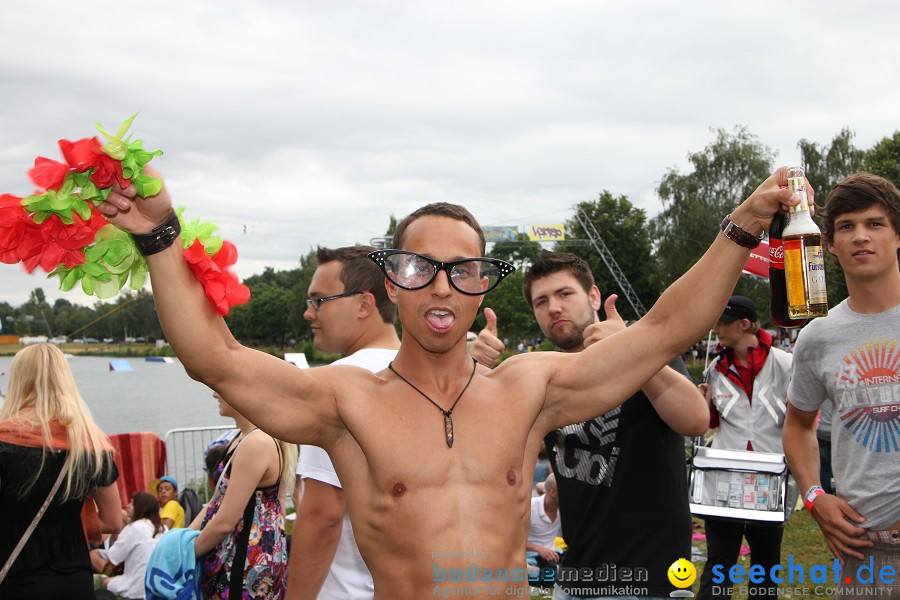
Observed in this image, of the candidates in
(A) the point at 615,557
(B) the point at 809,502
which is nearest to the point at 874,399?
(B) the point at 809,502

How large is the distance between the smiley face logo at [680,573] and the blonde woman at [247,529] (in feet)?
6.49

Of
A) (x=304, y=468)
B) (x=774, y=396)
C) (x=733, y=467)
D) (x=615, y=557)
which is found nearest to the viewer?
(x=304, y=468)

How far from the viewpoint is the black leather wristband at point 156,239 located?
194 centimetres

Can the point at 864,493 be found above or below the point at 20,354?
below

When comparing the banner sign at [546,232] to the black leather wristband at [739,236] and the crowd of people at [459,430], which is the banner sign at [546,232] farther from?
the black leather wristband at [739,236]

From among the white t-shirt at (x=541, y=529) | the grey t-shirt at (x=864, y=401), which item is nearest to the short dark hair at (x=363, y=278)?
the grey t-shirt at (x=864, y=401)

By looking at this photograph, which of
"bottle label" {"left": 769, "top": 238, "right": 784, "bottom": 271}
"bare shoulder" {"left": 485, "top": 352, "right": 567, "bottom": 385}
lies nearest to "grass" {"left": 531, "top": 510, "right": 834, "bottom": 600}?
"bottle label" {"left": 769, "top": 238, "right": 784, "bottom": 271}

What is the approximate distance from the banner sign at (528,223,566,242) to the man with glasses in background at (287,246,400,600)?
184 ft

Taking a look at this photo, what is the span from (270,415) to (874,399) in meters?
2.58

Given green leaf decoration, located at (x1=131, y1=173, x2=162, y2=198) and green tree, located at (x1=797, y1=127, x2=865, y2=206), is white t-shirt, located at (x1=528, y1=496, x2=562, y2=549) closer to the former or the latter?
green leaf decoration, located at (x1=131, y1=173, x2=162, y2=198)

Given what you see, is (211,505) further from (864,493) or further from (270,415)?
(864,493)

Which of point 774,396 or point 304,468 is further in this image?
point 774,396

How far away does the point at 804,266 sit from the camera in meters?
2.56

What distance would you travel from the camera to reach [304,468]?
3.06 metres
